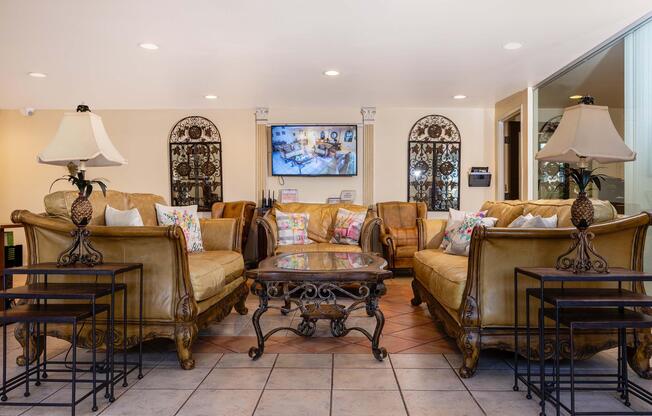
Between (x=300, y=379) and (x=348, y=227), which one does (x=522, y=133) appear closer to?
(x=348, y=227)

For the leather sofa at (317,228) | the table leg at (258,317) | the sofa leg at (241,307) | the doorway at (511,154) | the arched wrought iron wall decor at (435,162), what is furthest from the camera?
the arched wrought iron wall decor at (435,162)

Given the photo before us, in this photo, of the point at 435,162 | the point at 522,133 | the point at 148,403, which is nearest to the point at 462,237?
the point at 148,403

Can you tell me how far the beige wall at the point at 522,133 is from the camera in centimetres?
557

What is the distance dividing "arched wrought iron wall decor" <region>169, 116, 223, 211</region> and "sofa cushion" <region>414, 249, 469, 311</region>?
4.04 metres

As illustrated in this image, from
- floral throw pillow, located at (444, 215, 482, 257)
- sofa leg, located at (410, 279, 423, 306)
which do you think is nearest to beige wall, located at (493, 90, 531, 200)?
floral throw pillow, located at (444, 215, 482, 257)

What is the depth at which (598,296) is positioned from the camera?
1.89m

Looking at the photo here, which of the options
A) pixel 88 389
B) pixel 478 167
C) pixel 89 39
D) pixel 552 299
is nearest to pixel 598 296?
pixel 552 299

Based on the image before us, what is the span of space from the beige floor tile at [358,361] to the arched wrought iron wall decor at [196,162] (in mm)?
4563

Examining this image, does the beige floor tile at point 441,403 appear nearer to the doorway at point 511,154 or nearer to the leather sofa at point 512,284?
the leather sofa at point 512,284

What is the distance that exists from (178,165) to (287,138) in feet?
5.75

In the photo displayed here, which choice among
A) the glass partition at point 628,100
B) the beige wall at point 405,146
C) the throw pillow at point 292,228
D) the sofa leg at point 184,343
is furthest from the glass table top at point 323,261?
the beige wall at point 405,146

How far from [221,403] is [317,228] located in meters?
3.42

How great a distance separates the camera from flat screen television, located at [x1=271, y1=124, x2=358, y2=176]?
6.60 meters

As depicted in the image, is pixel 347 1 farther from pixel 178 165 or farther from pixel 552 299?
pixel 178 165
